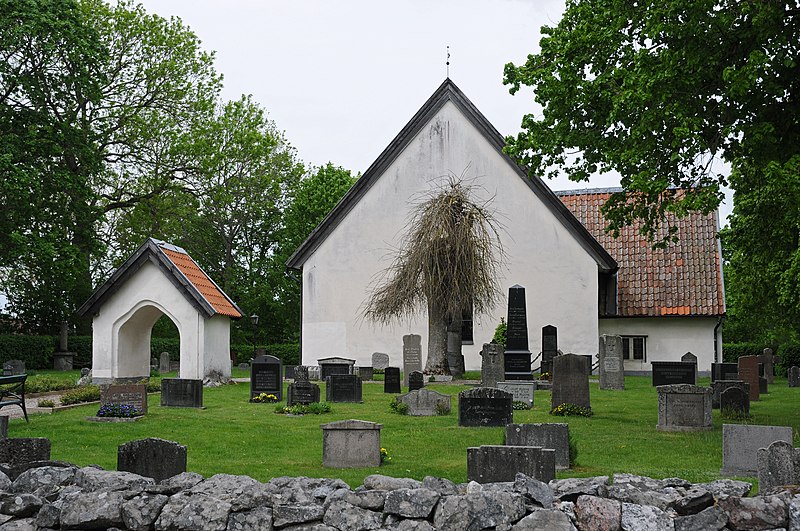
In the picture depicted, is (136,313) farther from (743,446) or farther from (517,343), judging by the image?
(743,446)

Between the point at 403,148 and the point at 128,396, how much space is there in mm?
18600

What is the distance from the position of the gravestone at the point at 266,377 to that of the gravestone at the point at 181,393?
6.37ft

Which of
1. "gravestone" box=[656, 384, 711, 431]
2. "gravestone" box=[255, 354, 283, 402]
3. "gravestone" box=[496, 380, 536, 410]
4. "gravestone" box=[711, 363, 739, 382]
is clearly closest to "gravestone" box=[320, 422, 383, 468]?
"gravestone" box=[656, 384, 711, 431]

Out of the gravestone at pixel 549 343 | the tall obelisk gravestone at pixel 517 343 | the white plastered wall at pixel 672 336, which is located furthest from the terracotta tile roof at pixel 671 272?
the tall obelisk gravestone at pixel 517 343

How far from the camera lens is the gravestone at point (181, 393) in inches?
790

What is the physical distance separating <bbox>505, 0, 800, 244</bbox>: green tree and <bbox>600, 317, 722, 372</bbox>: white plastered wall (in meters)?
17.9

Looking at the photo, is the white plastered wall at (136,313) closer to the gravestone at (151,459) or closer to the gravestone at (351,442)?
the gravestone at (351,442)

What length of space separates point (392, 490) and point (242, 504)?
1230 millimetres

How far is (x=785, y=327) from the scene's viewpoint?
29344 millimetres

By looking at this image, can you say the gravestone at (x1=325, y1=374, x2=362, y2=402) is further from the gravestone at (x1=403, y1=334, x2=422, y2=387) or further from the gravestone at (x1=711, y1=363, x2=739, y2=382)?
the gravestone at (x1=711, y1=363, x2=739, y2=382)

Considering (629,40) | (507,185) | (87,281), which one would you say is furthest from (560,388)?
(87,281)

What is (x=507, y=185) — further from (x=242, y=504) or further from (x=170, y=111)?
(x=242, y=504)

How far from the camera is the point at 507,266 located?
1304 inches

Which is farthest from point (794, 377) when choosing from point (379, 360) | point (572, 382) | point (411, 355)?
point (379, 360)
